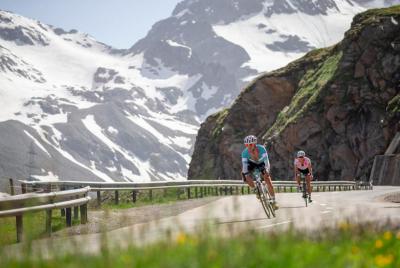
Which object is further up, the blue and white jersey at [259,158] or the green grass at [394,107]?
the green grass at [394,107]

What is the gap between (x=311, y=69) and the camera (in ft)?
267

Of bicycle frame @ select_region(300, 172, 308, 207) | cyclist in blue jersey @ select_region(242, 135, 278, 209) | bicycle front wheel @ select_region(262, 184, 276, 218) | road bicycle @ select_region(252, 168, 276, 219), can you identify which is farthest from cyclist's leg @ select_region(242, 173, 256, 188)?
bicycle frame @ select_region(300, 172, 308, 207)

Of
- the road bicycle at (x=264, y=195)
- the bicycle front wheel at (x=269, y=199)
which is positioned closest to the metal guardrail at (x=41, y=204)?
the road bicycle at (x=264, y=195)

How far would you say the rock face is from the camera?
Answer: 205 ft

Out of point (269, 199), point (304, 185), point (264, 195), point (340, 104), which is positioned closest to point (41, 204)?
point (264, 195)

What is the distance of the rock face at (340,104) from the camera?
6256cm

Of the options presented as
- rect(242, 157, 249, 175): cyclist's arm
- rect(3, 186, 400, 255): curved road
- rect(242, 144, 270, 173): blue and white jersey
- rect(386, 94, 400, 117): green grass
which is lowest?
rect(3, 186, 400, 255): curved road

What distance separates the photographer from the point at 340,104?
6619 centimetres

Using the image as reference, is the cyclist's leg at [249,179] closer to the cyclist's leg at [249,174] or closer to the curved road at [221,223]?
the cyclist's leg at [249,174]

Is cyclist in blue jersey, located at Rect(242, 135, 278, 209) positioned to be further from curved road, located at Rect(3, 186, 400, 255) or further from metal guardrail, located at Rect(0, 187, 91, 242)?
metal guardrail, located at Rect(0, 187, 91, 242)

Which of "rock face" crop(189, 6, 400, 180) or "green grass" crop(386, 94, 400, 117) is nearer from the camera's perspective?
"green grass" crop(386, 94, 400, 117)

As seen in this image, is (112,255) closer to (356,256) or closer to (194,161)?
(356,256)

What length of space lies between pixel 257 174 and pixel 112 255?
10607mm

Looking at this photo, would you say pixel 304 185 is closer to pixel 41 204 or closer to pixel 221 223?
pixel 221 223
